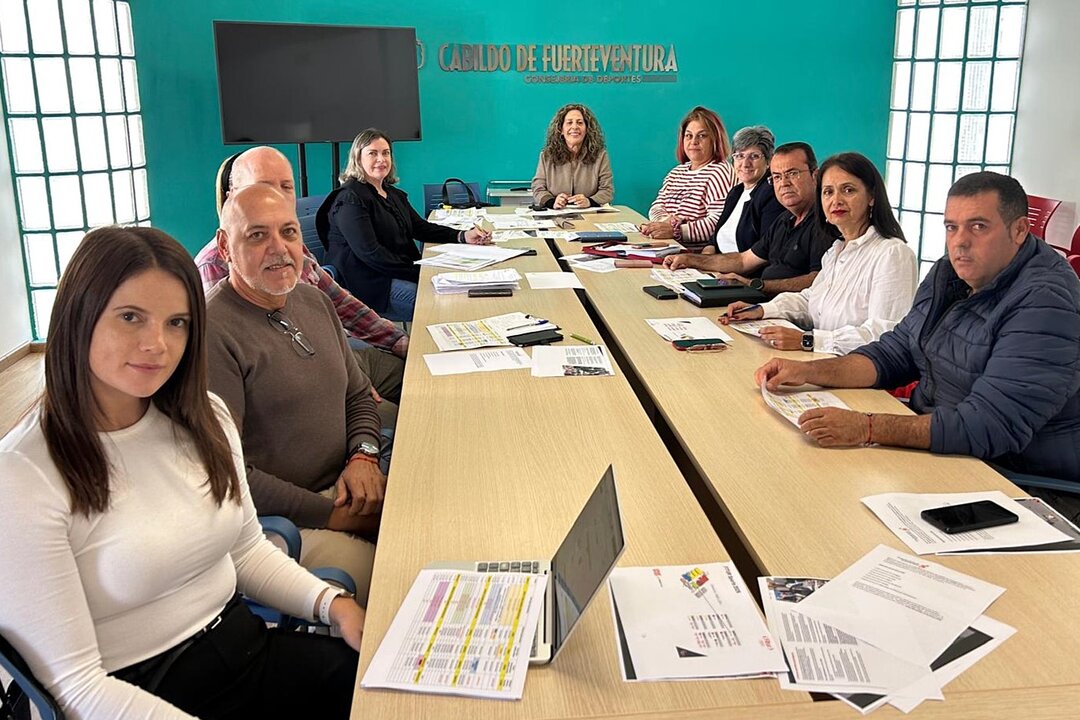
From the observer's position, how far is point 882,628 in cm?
133

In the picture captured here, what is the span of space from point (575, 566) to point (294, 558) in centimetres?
78

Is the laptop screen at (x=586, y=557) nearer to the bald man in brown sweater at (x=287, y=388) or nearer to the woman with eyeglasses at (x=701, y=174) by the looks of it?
the bald man in brown sweater at (x=287, y=388)

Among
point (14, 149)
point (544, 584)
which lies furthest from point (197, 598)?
point (14, 149)

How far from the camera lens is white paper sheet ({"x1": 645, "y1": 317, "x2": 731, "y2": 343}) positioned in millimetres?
2883

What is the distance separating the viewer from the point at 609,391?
2.39 m

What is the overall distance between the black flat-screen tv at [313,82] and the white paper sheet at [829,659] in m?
5.49

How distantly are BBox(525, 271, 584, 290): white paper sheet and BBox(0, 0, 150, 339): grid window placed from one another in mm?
2816

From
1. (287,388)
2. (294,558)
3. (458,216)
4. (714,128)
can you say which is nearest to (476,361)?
(287,388)

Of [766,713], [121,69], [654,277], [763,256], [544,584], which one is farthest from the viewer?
[121,69]

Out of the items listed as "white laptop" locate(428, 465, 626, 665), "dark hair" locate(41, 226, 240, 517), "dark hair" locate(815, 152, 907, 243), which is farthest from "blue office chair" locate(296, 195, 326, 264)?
"white laptop" locate(428, 465, 626, 665)

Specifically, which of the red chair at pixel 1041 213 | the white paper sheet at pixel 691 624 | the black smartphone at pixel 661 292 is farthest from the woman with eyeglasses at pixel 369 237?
the red chair at pixel 1041 213

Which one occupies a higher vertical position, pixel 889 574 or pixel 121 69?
pixel 121 69

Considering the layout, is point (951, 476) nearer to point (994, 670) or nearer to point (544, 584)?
point (994, 670)

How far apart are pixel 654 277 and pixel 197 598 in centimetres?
275
